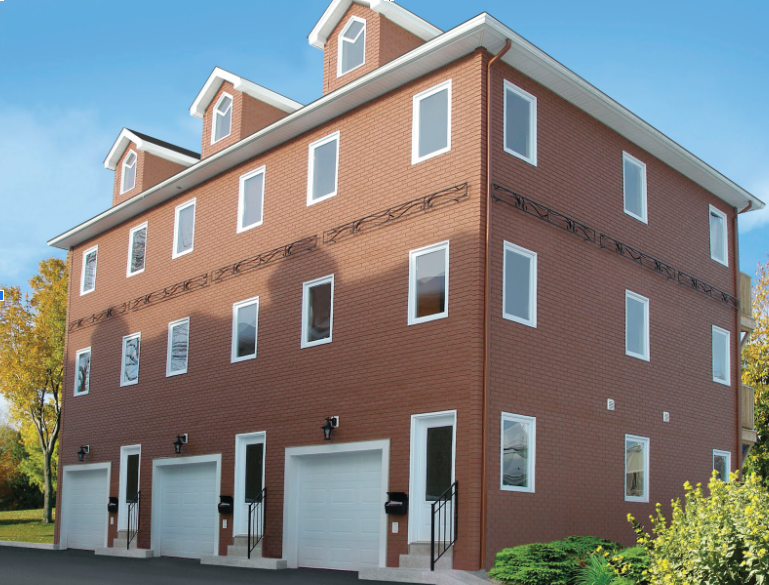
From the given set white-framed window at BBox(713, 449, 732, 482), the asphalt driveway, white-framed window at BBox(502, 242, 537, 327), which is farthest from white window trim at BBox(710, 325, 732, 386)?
the asphalt driveway

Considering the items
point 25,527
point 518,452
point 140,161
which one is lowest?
point 25,527

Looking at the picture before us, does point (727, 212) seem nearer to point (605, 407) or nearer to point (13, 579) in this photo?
point (605, 407)

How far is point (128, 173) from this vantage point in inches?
1000

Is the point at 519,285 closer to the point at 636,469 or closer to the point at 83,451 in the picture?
the point at 636,469

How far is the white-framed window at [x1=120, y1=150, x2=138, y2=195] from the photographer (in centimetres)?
2509

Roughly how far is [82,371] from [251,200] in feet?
27.9

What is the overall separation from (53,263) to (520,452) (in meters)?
27.3

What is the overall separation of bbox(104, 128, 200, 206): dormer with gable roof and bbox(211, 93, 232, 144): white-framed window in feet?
8.67

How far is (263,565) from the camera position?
53.5ft

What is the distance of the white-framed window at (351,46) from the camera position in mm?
18109

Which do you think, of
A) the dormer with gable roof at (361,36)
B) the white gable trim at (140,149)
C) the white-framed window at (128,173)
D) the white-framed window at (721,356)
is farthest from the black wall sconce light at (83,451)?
the white-framed window at (721,356)

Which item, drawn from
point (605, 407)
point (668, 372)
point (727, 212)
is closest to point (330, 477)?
point (605, 407)

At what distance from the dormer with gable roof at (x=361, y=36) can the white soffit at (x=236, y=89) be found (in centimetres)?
294

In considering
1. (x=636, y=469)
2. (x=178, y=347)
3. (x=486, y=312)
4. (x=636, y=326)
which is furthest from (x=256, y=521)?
(x=636, y=326)
